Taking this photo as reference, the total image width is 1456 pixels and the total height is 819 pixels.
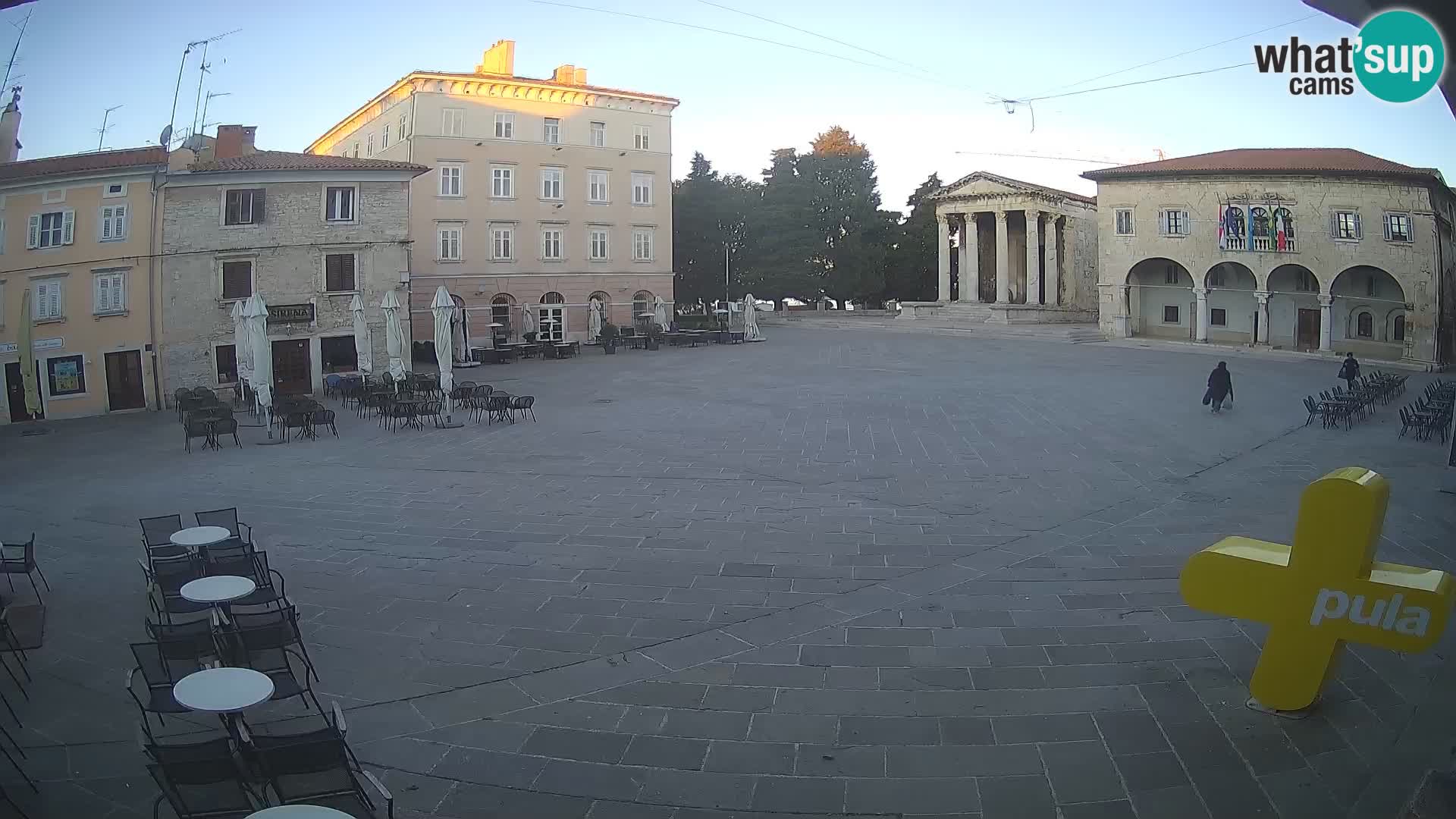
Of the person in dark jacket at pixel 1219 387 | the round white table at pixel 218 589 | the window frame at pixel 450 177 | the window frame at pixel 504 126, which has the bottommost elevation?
the round white table at pixel 218 589

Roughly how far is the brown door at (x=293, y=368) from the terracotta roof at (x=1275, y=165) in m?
34.5

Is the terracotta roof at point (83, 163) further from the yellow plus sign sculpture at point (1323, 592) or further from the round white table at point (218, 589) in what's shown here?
the yellow plus sign sculpture at point (1323, 592)

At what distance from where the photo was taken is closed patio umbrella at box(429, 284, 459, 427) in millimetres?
18984

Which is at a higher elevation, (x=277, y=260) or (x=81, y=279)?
(x=277, y=260)

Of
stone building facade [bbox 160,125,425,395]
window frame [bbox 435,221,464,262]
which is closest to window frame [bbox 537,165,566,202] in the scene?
window frame [bbox 435,221,464,262]

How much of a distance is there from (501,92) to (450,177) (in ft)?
13.9

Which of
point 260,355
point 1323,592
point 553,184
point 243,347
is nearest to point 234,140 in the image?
point 553,184

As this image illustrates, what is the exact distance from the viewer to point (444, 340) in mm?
19328

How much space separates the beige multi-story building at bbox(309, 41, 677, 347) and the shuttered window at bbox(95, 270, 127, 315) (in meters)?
13.3

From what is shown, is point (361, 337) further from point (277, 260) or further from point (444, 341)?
point (444, 341)

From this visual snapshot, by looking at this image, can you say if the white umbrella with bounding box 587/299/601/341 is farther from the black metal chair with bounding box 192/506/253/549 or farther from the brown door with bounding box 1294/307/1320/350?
the black metal chair with bounding box 192/506/253/549

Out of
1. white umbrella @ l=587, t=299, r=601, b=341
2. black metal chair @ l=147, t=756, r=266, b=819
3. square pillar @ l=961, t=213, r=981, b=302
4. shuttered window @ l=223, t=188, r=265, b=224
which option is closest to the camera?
black metal chair @ l=147, t=756, r=266, b=819

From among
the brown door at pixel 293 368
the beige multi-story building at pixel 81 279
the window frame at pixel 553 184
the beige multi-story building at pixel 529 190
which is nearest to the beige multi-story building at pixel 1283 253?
the beige multi-story building at pixel 529 190

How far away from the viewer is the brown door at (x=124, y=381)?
75.2 feet
